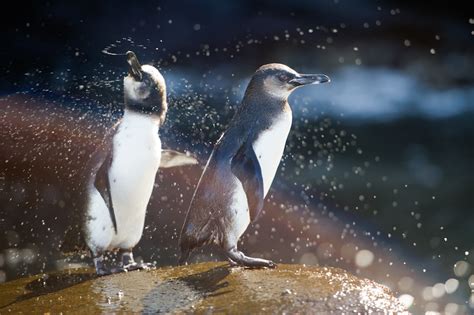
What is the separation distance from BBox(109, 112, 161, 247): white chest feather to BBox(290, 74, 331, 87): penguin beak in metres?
0.75

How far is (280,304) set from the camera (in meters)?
2.21

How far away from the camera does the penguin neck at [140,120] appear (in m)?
2.95

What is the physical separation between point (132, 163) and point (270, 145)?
2.31 feet

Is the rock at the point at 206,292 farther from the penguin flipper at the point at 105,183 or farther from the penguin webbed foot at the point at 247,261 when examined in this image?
the penguin flipper at the point at 105,183

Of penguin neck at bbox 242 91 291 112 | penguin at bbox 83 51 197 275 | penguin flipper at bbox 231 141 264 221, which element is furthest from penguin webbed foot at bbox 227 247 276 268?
penguin neck at bbox 242 91 291 112

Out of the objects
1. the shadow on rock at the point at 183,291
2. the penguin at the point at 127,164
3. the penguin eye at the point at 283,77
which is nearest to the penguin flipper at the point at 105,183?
the penguin at the point at 127,164

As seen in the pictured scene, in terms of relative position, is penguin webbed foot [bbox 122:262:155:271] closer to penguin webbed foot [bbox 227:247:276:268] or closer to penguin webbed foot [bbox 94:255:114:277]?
penguin webbed foot [bbox 94:255:114:277]

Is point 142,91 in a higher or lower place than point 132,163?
higher

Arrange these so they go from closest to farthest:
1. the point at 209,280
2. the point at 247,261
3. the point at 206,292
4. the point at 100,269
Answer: the point at 206,292
the point at 209,280
the point at 247,261
the point at 100,269

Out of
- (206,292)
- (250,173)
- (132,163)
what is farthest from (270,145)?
(206,292)

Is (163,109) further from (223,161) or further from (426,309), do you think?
(426,309)

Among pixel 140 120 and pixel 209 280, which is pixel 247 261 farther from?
pixel 140 120

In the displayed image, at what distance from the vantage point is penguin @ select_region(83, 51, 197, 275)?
2.94 meters

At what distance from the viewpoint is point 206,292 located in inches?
92.8
